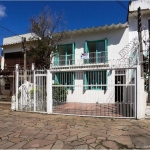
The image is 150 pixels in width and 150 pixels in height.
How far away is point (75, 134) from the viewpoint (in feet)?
17.3

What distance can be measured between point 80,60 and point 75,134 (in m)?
9.55

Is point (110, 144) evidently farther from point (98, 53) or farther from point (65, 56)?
point (65, 56)

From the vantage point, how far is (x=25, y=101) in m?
9.28

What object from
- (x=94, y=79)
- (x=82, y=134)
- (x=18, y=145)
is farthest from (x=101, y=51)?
(x=18, y=145)

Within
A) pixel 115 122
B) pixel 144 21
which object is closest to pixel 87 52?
pixel 144 21

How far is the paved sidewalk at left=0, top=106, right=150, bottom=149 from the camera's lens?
4402 mm

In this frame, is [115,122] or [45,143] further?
[115,122]

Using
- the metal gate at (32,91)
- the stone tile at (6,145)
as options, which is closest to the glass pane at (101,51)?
the metal gate at (32,91)

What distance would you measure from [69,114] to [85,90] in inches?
188

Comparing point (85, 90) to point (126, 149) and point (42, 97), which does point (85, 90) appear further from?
point (126, 149)

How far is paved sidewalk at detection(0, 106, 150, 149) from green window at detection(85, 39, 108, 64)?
739 cm

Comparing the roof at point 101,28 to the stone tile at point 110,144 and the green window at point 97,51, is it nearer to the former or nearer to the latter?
the green window at point 97,51

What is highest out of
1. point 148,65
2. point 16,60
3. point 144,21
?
point 144,21

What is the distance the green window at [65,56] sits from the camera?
1475cm
